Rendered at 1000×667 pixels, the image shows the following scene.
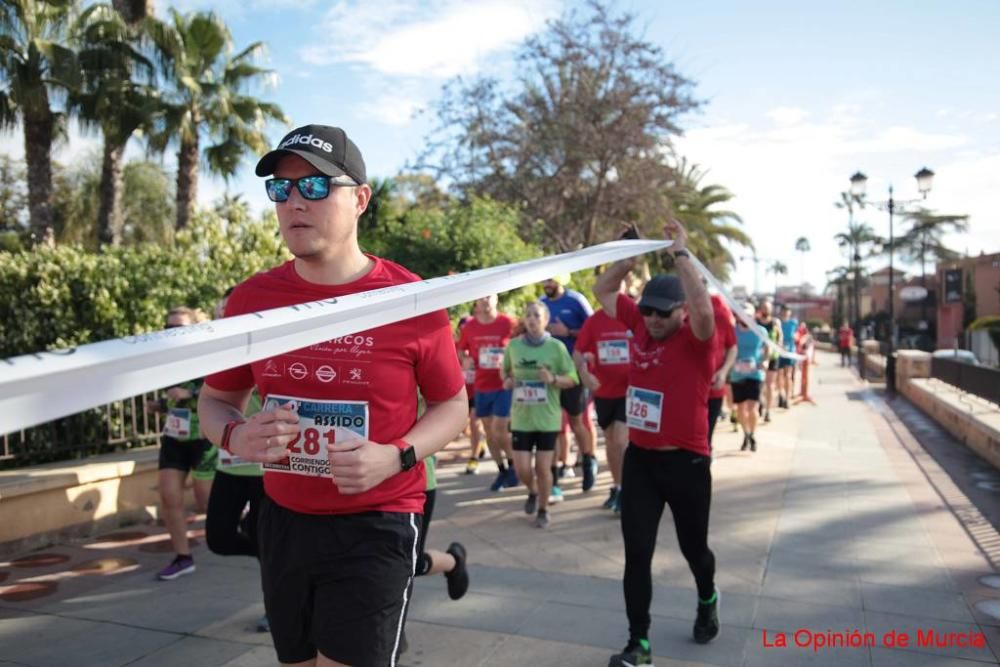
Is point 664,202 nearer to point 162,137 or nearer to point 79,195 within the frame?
point 162,137

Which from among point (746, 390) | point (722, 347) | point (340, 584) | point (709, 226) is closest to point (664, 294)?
point (340, 584)

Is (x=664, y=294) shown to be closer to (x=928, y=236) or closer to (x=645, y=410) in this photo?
(x=645, y=410)

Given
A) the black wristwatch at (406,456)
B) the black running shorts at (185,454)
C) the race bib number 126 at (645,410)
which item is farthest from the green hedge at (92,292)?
the black wristwatch at (406,456)

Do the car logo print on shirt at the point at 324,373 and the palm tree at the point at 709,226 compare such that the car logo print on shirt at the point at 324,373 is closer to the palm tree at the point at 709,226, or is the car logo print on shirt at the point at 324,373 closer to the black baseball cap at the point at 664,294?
the black baseball cap at the point at 664,294

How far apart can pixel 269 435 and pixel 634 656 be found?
2.43m

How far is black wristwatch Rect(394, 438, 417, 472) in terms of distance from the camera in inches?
88.7

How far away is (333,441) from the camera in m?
2.24

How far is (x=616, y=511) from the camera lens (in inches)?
283

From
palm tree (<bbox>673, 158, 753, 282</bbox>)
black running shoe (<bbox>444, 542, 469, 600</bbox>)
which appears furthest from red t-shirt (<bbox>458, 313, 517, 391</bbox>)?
palm tree (<bbox>673, 158, 753, 282</bbox>)

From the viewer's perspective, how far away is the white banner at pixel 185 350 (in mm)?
1383

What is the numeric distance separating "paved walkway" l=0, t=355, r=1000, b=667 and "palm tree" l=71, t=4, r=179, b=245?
1131cm

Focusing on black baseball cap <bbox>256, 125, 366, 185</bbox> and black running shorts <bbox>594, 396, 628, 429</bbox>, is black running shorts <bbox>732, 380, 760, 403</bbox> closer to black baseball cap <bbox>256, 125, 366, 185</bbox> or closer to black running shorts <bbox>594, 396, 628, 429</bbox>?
black running shorts <bbox>594, 396, 628, 429</bbox>

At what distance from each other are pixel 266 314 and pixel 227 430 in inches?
23.5

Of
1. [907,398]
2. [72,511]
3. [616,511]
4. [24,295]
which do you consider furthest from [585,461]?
[907,398]
